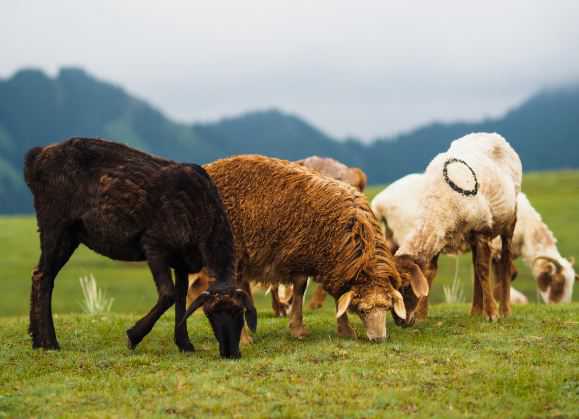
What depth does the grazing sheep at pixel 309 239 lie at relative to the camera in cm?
1066

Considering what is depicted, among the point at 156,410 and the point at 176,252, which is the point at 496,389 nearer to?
the point at 156,410

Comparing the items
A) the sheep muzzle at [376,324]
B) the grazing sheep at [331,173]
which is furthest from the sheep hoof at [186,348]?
the grazing sheep at [331,173]

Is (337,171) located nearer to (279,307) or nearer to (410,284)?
(279,307)

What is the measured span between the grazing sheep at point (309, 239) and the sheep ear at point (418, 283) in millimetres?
14

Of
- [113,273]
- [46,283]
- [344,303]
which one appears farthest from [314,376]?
[113,273]

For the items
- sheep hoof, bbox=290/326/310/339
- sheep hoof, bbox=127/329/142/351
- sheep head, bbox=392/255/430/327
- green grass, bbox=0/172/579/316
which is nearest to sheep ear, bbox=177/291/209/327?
sheep hoof, bbox=127/329/142/351

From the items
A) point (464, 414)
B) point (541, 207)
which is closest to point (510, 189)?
point (464, 414)

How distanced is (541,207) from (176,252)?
37239mm

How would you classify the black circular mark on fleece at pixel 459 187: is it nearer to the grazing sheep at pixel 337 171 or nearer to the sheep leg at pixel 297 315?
the sheep leg at pixel 297 315

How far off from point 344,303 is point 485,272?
9.67 ft

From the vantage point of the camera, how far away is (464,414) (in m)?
7.35

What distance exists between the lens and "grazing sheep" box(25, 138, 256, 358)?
9.92 metres

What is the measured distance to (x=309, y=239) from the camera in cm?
1088

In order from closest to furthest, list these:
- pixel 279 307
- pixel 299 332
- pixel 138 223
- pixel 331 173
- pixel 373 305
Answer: pixel 138 223 < pixel 373 305 < pixel 299 332 < pixel 279 307 < pixel 331 173
